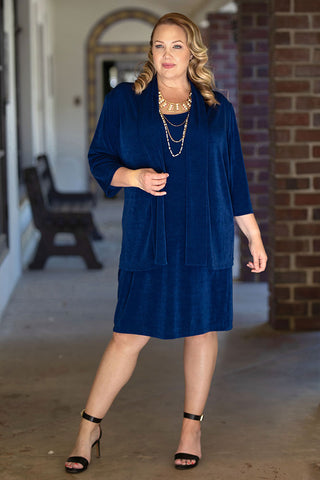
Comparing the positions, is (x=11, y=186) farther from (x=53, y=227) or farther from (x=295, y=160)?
(x=295, y=160)

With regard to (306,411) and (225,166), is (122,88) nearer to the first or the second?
(225,166)

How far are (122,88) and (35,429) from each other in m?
1.42

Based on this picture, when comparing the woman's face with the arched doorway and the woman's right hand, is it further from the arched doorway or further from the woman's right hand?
the arched doorway

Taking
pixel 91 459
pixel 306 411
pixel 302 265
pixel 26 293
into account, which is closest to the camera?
pixel 91 459

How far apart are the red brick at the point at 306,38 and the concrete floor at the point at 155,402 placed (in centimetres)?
167

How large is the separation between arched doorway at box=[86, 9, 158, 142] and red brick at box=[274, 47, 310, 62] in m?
8.55

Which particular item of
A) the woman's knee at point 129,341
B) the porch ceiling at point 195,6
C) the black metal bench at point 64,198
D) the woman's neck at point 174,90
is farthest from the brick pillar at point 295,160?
the porch ceiling at point 195,6

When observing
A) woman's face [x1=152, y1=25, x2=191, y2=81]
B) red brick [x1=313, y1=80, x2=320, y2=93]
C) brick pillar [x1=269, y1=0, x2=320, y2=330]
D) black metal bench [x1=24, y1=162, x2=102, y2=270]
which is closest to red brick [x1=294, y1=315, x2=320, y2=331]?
brick pillar [x1=269, y1=0, x2=320, y2=330]

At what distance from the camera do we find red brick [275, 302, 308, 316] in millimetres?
4703

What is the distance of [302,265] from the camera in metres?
4.67

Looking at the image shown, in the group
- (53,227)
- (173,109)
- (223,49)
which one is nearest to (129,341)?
(173,109)

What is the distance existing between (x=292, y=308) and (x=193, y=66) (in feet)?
7.74

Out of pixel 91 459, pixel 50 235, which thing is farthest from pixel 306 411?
pixel 50 235

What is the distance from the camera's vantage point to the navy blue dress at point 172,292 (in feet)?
8.64
